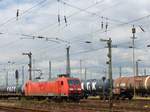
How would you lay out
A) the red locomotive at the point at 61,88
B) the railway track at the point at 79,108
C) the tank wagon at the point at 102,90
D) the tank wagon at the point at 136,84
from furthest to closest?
the tank wagon at the point at 102,90 < the tank wagon at the point at 136,84 < the red locomotive at the point at 61,88 < the railway track at the point at 79,108

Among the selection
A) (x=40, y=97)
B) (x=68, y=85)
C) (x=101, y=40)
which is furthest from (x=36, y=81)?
(x=101, y=40)

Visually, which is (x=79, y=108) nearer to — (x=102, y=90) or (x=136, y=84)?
(x=136, y=84)

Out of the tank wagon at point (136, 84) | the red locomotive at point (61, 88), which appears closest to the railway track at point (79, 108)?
the red locomotive at point (61, 88)

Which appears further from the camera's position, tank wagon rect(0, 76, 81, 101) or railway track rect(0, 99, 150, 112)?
tank wagon rect(0, 76, 81, 101)

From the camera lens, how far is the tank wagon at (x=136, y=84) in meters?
54.1

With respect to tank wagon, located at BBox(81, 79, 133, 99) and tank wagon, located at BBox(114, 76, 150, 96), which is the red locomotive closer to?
tank wagon, located at BBox(81, 79, 133, 99)

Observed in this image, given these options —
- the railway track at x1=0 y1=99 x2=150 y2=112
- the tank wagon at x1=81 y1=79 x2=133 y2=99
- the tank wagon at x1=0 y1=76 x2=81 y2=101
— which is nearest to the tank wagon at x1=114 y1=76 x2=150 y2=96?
the tank wagon at x1=81 y1=79 x2=133 y2=99

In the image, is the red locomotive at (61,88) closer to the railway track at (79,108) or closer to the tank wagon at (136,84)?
the railway track at (79,108)

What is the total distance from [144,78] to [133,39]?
7326mm

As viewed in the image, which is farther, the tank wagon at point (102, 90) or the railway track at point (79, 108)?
the tank wagon at point (102, 90)

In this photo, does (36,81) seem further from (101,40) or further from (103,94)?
(101,40)

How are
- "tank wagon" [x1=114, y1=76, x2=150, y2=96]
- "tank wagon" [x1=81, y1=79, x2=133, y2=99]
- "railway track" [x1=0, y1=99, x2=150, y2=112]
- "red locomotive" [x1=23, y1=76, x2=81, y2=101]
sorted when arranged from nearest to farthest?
"railway track" [x1=0, y1=99, x2=150, y2=112] < "red locomotive" [x1=23, y1=76, x2=81, y2=101] < "tank wagon" [x1=114, y1=76, x2=150, y2=96] < "tank wagon" [x1=81, y1=79, x2=133, y2=99]

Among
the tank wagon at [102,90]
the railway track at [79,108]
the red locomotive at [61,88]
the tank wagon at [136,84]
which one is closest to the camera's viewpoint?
the railway track at [79,108]

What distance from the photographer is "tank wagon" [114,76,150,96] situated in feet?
178
